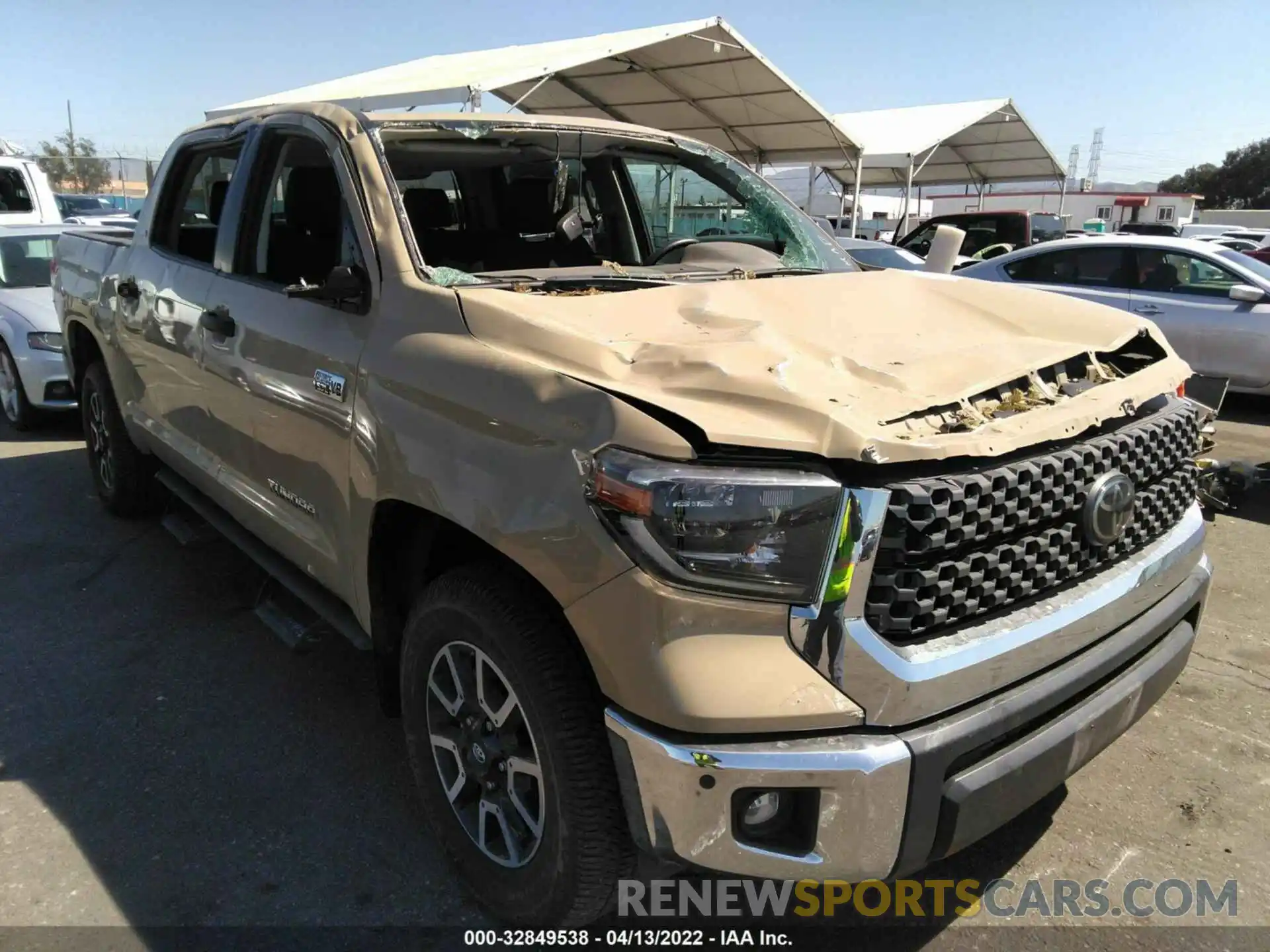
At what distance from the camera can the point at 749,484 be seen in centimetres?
175

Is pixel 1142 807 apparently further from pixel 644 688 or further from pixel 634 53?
pixel 634 53

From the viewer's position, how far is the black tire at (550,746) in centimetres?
195

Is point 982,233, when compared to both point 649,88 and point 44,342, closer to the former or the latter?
point 649,88

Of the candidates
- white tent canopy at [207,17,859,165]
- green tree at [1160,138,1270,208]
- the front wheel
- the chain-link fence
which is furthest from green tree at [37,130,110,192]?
green tree at [1160,138,1270,208]

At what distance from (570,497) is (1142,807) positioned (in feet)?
7.18

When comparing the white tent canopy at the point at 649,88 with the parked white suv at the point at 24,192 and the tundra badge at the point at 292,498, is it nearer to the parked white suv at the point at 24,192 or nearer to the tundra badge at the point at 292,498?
the parked white suv at the point at 24,192

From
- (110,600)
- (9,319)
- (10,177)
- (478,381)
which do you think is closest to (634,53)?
(10,177)

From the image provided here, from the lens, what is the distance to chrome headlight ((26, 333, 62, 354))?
23.4 ft

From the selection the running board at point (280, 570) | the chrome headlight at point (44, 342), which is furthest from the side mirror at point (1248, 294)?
the chrome headlight at point (44, 342)

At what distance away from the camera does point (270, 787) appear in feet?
9.72

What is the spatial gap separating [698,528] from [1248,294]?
8388 millimetres

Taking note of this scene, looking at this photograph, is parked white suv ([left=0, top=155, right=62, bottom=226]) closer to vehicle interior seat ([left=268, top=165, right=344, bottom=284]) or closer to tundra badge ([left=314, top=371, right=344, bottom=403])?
vehicle interior seat ([left=268, top=165, right=344, bottom=284])

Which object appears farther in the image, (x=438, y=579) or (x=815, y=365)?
(x=438, y=579)
